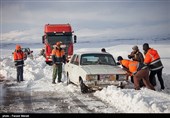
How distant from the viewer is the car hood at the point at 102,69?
10498 millimetres

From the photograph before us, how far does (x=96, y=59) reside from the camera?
11984mm

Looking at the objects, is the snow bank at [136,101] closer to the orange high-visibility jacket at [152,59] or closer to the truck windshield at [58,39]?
the orange high-visibility jacket at [152,59]

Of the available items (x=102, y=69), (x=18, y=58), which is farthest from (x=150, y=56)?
(x=18, y=58)

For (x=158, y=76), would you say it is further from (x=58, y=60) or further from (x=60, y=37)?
(x=60, y=37)

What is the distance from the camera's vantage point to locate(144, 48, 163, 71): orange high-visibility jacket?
10875mm

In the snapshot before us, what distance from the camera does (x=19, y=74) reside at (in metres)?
14.6

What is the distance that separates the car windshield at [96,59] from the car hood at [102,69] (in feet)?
1.64

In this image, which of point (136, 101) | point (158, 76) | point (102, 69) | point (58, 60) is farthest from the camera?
point (58, 60)

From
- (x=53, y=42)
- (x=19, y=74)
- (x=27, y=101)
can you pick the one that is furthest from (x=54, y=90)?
(x=53, y=42)

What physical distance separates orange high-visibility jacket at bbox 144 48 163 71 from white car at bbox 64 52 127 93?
3.16ft

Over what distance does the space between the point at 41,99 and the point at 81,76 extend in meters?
1.87

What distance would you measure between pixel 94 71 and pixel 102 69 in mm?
411

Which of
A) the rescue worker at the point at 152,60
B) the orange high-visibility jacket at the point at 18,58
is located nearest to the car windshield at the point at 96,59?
the rescue worker at the point at 152,60

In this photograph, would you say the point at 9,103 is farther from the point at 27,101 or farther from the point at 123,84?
the point at 123,84
